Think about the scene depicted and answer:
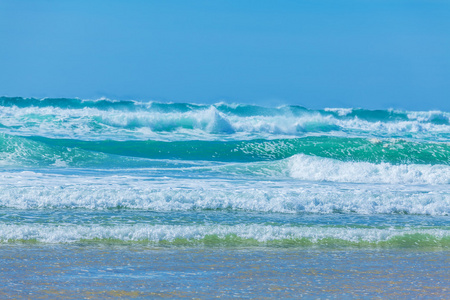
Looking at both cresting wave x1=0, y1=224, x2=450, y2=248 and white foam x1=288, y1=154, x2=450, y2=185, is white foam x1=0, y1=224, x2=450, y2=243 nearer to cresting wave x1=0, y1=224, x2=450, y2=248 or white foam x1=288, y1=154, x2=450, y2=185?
cresting wave x1=0, y1=224, x2=450, y2=248

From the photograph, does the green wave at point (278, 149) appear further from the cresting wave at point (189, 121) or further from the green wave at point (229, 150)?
the cresting wave at point (189, 121)

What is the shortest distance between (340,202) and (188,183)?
2.82 m

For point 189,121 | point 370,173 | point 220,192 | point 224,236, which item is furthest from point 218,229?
point 189,121

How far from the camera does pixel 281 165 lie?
12.9 metres

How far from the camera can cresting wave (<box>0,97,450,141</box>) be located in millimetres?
22859

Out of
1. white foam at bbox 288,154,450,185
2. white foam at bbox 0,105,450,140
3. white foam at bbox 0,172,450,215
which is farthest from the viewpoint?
white foam at bbox 0,105,450,140

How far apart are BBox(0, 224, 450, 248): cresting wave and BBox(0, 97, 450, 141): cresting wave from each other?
14.9 m

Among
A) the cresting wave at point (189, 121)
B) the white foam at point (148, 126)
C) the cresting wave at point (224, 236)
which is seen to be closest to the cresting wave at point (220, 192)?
the cresting wave at point (224, 236)

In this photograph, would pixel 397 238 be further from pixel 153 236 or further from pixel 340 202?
pixel 153 236

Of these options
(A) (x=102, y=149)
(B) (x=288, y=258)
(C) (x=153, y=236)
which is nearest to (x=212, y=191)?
(C) (x=153, y=236)

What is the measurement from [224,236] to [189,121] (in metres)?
20.0

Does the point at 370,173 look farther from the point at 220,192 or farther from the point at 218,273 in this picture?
the point at 218,273

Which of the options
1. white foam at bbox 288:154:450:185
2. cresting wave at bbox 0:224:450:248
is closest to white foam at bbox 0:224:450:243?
cresting wave at bbox 0:224:450:248

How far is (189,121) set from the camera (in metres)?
25.8
